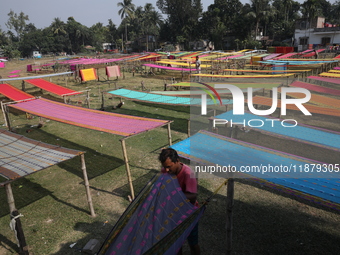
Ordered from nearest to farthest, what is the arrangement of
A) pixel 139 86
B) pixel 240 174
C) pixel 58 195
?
pixel 240 174, pixel 58 195, pixel 139 86

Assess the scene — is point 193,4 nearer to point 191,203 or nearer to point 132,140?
point 132,140

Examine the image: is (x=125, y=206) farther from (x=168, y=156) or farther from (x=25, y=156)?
(x=168, y=156)

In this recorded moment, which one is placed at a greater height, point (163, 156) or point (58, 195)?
point (163, 156)

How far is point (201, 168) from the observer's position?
5.48m

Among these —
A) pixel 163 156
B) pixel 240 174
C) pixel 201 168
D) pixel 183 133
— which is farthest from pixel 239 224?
pixel 183 133

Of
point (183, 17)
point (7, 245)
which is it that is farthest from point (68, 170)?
point (183, 17)

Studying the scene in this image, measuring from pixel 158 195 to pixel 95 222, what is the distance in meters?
1.94

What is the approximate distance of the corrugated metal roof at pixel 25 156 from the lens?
359 centimetres

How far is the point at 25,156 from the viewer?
159 inches

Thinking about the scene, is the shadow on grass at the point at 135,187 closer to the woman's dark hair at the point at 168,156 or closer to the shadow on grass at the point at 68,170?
the shadow on grass at the point at 68,170

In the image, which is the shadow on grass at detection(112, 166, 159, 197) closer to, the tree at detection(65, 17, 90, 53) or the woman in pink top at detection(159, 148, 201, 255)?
the woman in pink top at detection(159, 148, 201, 255)

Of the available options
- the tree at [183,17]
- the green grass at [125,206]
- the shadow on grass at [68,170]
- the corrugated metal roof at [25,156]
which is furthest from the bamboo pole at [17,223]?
the tree at [183,17]

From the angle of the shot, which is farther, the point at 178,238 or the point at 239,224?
the point at 239,224

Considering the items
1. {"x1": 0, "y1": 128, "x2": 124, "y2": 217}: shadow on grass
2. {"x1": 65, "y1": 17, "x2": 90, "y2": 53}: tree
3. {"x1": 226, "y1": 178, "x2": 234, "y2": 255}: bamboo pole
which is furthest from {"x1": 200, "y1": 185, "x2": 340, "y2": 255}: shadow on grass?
{"x1": 65, "y1": 17, "x2": 90, "y2": 53}: tree
